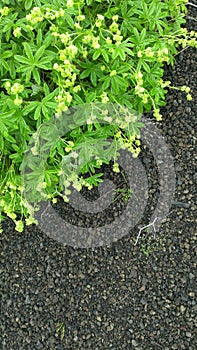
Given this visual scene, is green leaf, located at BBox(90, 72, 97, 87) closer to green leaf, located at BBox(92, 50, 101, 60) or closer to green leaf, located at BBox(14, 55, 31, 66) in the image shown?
green leaf, located at BBox(92, 50, 101, 60)

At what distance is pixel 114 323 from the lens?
2502mm

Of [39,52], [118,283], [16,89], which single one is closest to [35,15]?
[39,52]

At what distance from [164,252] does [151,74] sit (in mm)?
980

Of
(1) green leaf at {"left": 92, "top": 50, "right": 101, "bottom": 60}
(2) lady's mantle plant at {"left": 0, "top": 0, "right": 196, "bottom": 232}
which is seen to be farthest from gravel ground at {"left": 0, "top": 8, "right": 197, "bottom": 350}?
(1) green leaf at {"left": 92, "top": 50, "right": 101, "bottom": 60}

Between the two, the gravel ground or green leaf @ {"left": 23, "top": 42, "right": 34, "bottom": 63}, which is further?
the gravel ground

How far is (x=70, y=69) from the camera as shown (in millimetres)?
1786

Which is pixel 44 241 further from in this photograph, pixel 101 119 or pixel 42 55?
pixel 42 55

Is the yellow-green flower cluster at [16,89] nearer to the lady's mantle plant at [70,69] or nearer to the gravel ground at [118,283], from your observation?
the lady's mantle plant at [70,69]

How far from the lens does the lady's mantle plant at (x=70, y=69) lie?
6.04 ft

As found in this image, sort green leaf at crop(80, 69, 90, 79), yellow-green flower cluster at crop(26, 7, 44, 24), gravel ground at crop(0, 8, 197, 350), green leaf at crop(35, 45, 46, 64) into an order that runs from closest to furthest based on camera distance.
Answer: yellow-green flower cluster at crop(26, 7, 44, 24), green leaf at crop(35, 45, 46, 64), green leaf at crop(80, 69, 90, 79), gravel ground at crop(0, 8, 197, 350)

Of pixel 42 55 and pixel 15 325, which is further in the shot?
pixel 15 325

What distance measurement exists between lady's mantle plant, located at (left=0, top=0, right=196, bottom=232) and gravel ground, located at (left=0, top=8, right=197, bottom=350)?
16.9 inches

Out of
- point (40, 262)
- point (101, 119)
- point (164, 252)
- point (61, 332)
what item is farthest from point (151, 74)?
point (61, 332)

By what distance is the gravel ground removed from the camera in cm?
249
